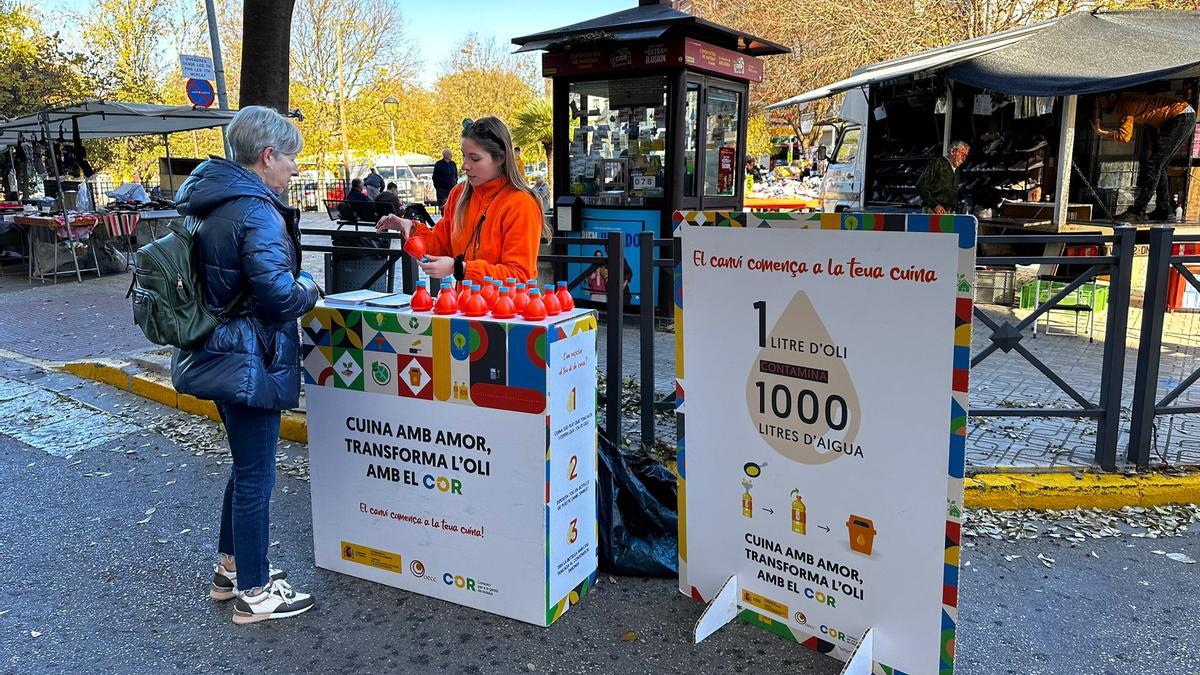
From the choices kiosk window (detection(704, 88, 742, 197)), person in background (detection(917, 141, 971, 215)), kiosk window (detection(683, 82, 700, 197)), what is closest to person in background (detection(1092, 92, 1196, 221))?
person in background (detection(917, 141, 971, 215))

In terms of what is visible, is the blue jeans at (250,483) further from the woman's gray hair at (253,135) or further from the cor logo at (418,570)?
the woman's gray hair at (253,135)

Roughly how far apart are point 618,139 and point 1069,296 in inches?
199

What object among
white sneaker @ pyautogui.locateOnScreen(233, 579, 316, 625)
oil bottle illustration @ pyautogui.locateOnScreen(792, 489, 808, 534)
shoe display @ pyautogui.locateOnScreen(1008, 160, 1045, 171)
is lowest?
white sneaker @ pyautogui.locateOnScreen(233, 579, 316, 625)

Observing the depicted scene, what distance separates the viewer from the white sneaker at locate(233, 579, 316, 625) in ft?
10.6

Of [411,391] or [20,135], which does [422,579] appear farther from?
[20,135]

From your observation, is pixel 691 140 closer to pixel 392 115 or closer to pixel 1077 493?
pixel 1077 493

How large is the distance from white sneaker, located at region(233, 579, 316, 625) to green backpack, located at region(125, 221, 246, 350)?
1067 mm

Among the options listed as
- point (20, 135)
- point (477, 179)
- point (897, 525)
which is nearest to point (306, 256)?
point (20, 135)

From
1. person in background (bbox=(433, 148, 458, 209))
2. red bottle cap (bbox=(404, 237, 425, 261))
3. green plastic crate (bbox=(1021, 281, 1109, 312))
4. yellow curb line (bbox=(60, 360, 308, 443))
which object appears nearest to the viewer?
red bottle cap (bbox=(404, 237, 425, 261))

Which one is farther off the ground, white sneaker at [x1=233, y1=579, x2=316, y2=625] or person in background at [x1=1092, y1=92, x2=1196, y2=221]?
person in background at [x1=1092, y1=92, x2=1196, y2=221]

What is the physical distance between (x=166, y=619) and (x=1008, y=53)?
437 inches

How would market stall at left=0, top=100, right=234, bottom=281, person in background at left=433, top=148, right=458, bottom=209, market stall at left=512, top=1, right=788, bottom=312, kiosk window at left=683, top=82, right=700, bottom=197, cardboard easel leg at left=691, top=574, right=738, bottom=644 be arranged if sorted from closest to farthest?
cardboard easel leg at left=691, top=574, right=738, bottom=644
market stall at left=512, top=1, right=788, bottom=312
kiosk window at left=683, top=82, right=700, bottom=197
market stall at left=0, top=100, right=234, bottom=281
person in background at left=433, top=148, right=458, bottom=209

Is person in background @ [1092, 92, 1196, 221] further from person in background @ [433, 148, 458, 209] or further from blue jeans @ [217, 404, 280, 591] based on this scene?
person in background @ [433, 148, 458, 209]

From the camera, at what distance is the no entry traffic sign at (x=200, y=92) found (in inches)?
499
